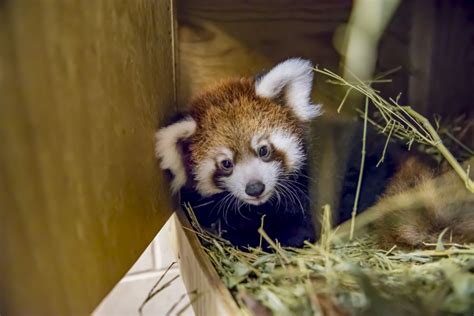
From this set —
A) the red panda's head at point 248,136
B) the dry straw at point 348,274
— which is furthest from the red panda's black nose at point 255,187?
the dry straw at point 348,274

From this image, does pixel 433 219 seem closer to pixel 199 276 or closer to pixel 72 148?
pixel 199 276

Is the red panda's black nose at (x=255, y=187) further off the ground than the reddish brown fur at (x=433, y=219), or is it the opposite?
the red panda's black nose at (x=255, y=187)

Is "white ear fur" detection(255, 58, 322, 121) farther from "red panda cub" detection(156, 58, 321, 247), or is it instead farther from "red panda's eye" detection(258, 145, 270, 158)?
"red panda's eye" detection(258, 145, 270, 158)

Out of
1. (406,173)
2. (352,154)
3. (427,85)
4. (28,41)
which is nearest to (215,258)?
(352,154)

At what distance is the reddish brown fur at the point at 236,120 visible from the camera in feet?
4.22

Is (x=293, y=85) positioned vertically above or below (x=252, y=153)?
above

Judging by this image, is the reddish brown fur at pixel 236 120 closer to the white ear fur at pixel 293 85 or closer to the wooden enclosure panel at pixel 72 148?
the white ear fur at pixel 293 85

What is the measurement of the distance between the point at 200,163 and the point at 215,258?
9.3 inches

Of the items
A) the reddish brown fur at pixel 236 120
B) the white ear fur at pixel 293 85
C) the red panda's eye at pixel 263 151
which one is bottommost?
the red panda's eye at pixel 263 151

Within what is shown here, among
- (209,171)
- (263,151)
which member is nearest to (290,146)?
(263,151)

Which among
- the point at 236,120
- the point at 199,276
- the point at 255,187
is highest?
the point at 236,120

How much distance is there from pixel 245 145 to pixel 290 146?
0.37 feet

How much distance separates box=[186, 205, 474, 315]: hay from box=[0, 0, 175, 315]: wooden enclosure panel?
0.24 meters

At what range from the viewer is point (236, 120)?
4.27ft
